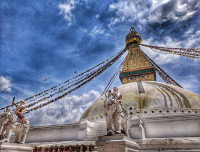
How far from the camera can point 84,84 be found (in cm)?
1341

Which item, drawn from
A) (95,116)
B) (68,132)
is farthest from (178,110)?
(68,132)

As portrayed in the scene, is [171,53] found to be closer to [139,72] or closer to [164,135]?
[139,72]

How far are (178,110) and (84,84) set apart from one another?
7974 millimetres

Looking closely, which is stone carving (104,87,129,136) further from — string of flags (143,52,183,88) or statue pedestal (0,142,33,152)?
string of flags (143,52,183,88)

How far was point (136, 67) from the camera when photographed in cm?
2264

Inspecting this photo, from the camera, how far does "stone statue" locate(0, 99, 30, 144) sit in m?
6.16

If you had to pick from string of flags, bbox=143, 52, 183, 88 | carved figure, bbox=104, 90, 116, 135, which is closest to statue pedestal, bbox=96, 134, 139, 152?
carved figure, bbox=104, 90, 116, 135

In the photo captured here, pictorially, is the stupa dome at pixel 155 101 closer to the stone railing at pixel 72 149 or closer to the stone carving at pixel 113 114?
the stone railing at pixel 72 149

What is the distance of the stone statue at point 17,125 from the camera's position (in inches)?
242

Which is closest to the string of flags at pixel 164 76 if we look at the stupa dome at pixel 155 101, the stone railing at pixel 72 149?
the stupa dome at pixel 155 101

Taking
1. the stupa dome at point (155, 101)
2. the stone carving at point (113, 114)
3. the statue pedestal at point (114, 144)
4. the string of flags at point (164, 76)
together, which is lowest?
the statue pedestal at point (114, 144)

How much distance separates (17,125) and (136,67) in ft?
63.2

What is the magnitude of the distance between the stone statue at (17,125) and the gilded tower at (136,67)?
1792 centimetres

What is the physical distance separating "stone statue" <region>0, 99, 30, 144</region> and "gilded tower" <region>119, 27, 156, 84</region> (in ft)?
58.8
